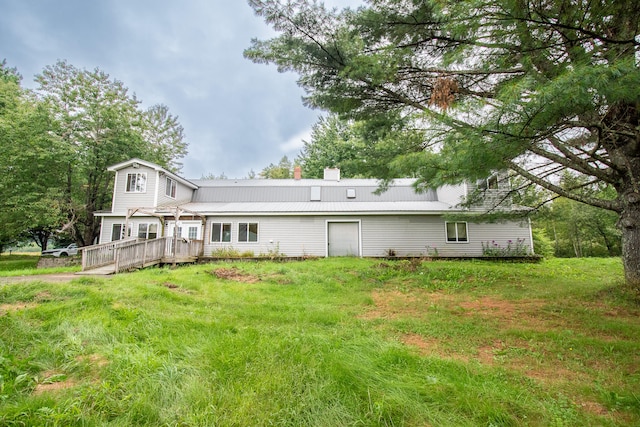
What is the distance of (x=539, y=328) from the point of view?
384cm

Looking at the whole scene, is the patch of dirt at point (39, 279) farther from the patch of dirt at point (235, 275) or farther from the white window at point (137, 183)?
the white window at point (137, 183)

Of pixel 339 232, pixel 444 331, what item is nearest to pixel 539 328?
pixel 444 331

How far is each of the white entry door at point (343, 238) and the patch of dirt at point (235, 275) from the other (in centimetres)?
597

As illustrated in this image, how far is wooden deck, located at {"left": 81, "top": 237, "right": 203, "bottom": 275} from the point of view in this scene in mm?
9008

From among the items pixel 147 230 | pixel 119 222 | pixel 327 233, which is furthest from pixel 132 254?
pixel 327 233

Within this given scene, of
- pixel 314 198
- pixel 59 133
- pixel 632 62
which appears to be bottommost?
pixel 632 62

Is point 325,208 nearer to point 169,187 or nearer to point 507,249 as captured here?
point 169,187

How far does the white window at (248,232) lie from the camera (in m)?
13.8

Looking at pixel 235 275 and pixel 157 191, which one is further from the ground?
pixel 157 191

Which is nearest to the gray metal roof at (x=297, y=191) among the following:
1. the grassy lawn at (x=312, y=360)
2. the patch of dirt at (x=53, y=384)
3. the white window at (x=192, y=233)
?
the white window at (x=192, y=233)

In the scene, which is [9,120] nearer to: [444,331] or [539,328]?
[444,331]

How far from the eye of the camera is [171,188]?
49.6 ft

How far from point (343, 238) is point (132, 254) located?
883 cm

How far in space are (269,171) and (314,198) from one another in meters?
18.7
